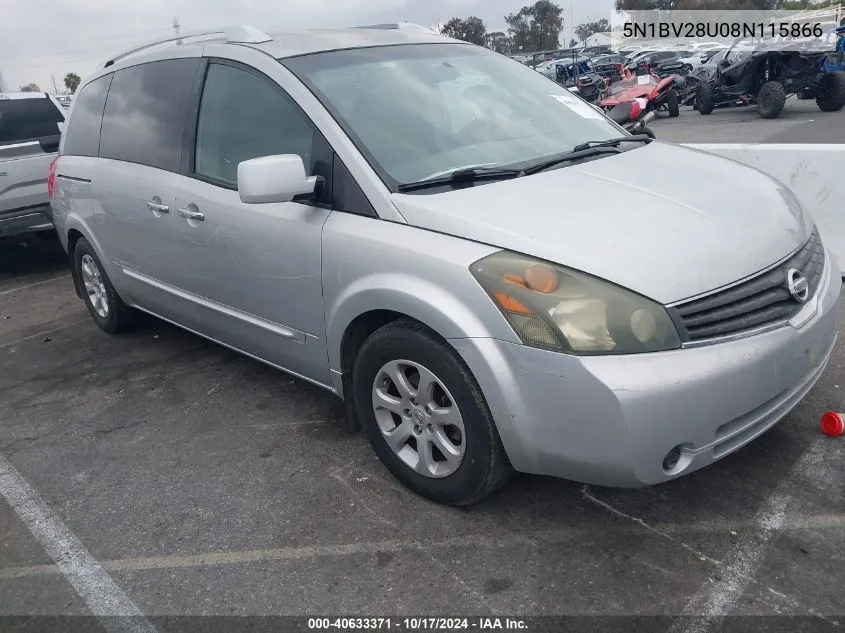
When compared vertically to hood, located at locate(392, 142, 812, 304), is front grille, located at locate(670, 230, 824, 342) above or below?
below

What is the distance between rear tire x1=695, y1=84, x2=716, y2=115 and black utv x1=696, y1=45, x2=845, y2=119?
0.89 metres

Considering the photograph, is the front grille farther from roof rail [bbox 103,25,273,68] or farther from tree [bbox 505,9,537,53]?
tree [bbox 505,9,537,53]

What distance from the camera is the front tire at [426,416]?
2.60 m

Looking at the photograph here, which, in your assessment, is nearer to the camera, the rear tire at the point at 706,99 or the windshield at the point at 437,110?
the windshield at the point at 437,110

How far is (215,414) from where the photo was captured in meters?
3.95

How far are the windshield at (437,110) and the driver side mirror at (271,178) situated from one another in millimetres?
284

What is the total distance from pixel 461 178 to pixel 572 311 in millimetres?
807

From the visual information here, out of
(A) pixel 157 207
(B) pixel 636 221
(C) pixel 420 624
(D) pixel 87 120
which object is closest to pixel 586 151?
(B) pixel 636 221

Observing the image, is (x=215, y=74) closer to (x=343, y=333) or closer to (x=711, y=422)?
(x=343, y=333)

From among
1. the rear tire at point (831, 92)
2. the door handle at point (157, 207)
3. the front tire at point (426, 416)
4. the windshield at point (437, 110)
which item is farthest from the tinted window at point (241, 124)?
the rear tire at point (831, 92)

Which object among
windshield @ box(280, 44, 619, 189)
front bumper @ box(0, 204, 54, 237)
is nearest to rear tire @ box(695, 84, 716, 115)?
front bumper @ box(0, 204, 54, 237)

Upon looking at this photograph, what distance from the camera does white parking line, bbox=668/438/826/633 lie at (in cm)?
226

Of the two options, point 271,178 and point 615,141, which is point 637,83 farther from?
point 271,178

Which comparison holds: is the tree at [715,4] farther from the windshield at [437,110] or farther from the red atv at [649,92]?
the windshield at [437,110]
